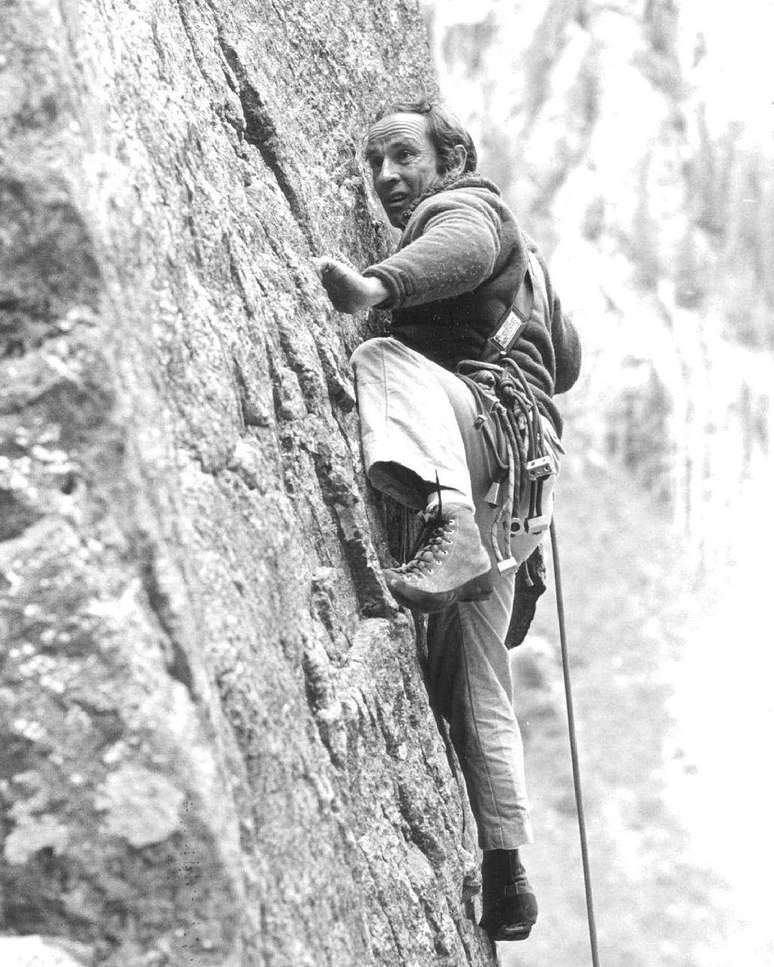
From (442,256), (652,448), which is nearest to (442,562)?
(442,256)

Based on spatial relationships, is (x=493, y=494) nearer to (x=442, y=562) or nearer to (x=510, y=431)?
(x=510, y=431)

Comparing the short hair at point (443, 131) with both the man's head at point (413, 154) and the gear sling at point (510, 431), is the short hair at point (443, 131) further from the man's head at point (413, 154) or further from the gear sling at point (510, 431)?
the gear sling at point (510, 431)

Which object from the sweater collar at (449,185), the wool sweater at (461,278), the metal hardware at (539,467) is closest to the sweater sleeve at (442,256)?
the wool sweater at (461,278)

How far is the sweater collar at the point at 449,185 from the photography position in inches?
179

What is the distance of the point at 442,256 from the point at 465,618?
1.04 metres

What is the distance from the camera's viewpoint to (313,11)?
5.27m

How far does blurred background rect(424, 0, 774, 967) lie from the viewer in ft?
58.2

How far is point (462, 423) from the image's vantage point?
13.8 ft

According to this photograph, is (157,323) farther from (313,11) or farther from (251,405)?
(313,11)

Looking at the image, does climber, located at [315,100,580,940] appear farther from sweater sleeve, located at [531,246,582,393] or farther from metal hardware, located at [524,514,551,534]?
sweater sleeve, located at [531,246,582,393]

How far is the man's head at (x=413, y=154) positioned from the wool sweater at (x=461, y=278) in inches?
2.1

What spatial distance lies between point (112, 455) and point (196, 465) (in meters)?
0.58

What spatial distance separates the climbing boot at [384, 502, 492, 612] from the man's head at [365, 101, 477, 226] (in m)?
1.21

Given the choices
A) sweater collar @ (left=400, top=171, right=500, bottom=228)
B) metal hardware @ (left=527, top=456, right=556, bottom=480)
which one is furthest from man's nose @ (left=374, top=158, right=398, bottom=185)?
metal hardware @ (left=527, top=456, right=556, bottom=480)
